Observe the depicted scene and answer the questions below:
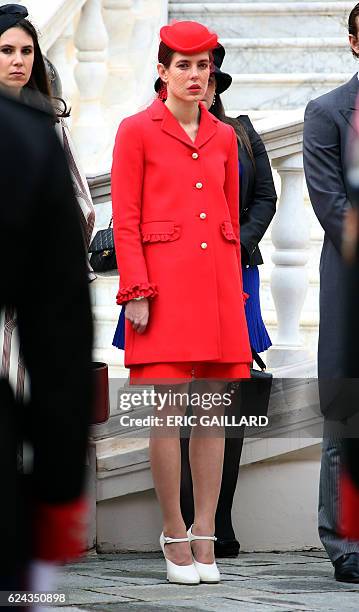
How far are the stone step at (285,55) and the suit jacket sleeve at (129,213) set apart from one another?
4308 millimetres

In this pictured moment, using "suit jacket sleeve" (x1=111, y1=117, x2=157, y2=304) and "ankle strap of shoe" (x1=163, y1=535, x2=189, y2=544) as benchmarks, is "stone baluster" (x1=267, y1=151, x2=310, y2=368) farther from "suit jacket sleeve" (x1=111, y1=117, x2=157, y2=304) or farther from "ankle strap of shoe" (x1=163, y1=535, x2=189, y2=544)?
"ankle strap of shoe" (x1=163, y1=535, x2=189, y2=544)

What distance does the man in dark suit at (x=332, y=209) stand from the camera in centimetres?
471

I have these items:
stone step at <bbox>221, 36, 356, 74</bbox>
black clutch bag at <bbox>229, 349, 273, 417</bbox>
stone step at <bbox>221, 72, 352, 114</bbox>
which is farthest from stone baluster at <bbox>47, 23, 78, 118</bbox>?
black clutch bag at <bbox>229, 349, 273, 417</bbox>

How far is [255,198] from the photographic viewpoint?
5.45 metres

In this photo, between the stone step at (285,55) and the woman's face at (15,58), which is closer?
the woman's face at (15,58)

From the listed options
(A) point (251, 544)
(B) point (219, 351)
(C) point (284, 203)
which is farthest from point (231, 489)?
(C) point (284, 203)

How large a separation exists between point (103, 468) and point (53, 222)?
11.7 ft

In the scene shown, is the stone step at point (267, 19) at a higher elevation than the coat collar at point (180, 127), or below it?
higher

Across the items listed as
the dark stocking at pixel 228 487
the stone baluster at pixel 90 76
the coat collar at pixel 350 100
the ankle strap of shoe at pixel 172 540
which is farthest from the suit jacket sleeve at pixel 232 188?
the stone baluster at pixel 90 76

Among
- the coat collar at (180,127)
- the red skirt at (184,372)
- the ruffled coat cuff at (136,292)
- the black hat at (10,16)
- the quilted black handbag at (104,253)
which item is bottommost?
the red skirt at (184,372)

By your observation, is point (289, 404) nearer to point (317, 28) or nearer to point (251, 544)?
point (251, 544)

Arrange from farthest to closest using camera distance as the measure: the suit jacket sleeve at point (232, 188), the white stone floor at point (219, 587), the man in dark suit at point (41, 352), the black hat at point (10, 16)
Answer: the suit jacket sleeve at point (232, 188) < the black hat at point (10, 16) < the white stone floor at point (219, 587) < the man in dark suit at point (41, 352)

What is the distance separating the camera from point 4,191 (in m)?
1.93

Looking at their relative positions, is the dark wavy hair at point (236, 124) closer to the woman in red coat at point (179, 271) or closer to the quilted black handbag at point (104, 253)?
the woman in red coat at point (179, 271)
